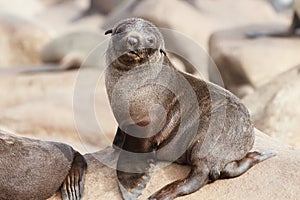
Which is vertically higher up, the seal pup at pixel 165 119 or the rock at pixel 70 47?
the seal pup at pixel 165 119

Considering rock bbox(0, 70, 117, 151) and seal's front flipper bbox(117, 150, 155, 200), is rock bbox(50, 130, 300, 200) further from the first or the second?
rock bbox(0, 70, 117, 151)

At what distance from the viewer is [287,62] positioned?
9.58 m

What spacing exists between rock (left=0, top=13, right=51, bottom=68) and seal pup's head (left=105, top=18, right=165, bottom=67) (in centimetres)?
988

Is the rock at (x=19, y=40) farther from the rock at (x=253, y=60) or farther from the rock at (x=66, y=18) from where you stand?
the rock at (x=253, y=60)

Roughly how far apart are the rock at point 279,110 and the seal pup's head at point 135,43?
2.72 m

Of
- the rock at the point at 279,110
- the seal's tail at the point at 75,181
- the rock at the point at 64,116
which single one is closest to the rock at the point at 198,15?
the rock at the point at 64,116

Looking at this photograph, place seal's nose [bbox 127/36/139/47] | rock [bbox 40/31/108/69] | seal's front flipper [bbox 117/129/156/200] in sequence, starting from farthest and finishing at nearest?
rock [bbox 40/31/108/69] → seal's front flipper [bbox 117/129/156/200] → seal's nose [bbox 127/36/139/47]

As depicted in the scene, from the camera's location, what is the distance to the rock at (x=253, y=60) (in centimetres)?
948

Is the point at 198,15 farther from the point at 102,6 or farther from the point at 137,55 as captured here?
the point at 137,55

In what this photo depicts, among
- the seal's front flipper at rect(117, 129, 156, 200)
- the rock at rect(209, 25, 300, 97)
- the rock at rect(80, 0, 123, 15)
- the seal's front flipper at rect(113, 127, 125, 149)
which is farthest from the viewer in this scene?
the rock at rect(80, 0, 123, 15)

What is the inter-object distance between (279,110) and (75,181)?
2864mm

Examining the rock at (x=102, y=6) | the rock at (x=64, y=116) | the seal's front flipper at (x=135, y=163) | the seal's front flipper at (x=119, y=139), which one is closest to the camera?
the seal's front flipper at (x=135, y=163)

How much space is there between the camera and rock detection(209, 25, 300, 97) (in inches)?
373

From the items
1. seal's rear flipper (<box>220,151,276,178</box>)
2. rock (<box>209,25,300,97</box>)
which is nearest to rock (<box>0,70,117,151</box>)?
rock (<box>209,25,300,97</box>)
